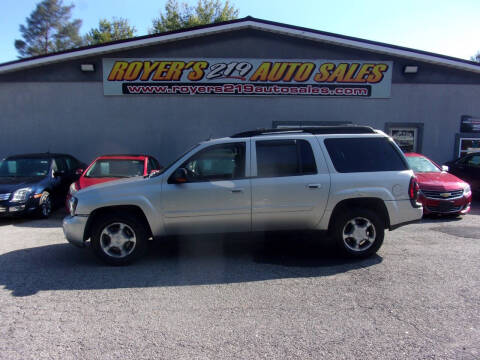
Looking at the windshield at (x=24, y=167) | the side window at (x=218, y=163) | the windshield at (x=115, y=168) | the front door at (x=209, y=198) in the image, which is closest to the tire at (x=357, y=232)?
the front door at (x=209, y=198)

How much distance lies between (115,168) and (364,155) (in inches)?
225

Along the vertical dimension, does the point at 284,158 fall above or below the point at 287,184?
above

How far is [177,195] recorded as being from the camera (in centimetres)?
471

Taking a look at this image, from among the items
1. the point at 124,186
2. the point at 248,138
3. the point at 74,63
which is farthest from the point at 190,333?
the point at 74,63

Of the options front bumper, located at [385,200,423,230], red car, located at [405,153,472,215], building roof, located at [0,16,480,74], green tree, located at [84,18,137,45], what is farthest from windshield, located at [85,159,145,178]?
green tree, located at [84,18,137,45]

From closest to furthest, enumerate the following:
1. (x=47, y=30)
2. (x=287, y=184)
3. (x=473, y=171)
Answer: (x=287, y=184) → (x=473, y=171) → (x=47, y=30)

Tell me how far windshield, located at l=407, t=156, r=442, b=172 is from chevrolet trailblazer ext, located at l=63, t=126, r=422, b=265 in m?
4.28

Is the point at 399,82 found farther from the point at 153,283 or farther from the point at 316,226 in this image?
the point at 153,283

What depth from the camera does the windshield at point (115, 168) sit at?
7.88 meters

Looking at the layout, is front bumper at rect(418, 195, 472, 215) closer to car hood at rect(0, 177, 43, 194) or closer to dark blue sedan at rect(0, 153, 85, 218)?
dark blue sedan at rect(0, 153, 85, 218)

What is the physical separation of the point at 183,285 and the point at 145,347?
4.17 feet

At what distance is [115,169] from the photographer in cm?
801

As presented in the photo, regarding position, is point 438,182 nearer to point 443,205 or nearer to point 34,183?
point 443,205

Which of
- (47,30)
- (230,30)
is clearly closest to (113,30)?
(47,30)
